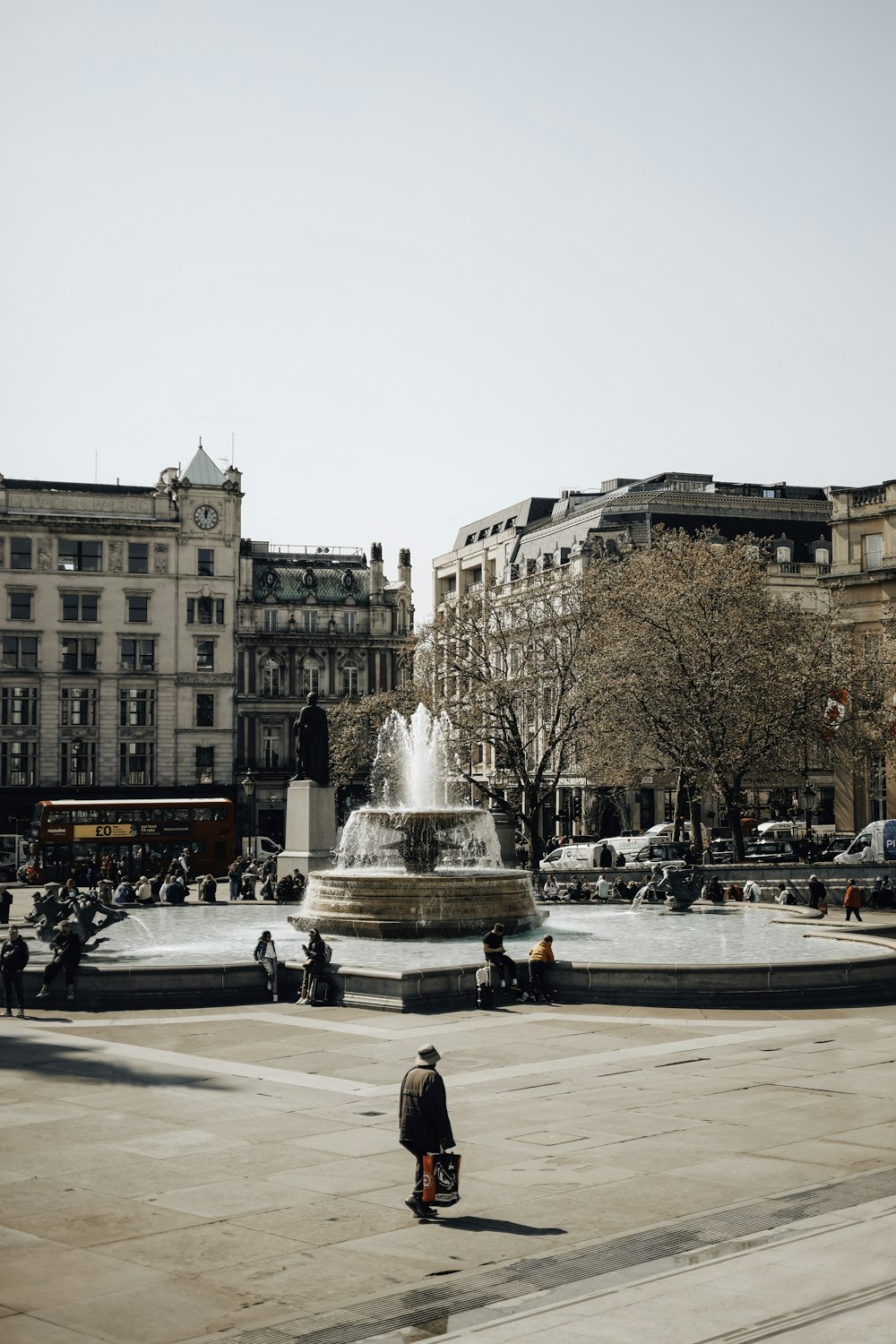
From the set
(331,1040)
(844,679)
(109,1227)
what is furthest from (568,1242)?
(844,679)

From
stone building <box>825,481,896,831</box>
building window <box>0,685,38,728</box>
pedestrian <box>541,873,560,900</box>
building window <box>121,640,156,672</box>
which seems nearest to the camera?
pedestrian <box>541,873,560,900</box>

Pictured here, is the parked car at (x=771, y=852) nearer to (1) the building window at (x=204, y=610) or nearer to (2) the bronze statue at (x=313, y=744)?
(2) the bronze statue at (x=313, y=744)

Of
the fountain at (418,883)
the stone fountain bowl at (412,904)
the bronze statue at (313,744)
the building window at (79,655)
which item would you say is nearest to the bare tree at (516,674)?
the bronze statue at (313,744)

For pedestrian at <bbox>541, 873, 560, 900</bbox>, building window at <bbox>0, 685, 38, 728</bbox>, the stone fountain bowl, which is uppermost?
building window at <bbox>0, 685, 38, 728</bbox>

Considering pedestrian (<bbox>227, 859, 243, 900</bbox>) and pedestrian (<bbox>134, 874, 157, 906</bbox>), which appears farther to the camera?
pedestrian (<bbox>227, 859, 243, 900</bbox>)

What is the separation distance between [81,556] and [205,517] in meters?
7.75

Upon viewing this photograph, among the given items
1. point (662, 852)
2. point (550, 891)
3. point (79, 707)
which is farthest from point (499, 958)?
point (79, 707)

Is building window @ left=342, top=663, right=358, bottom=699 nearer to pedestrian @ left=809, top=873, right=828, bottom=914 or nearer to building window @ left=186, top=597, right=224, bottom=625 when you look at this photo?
building window @ left=186, top=597, right=224, bottom=625

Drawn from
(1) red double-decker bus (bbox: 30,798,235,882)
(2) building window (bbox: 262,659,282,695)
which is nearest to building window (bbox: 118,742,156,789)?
(2) building window (bbox: 262,659,282,695)

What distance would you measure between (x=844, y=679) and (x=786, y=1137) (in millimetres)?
44457

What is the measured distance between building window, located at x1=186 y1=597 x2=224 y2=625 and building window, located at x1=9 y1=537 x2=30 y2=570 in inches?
374

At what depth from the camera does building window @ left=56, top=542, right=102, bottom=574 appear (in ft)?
286

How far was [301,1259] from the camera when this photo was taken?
10789 millimetres

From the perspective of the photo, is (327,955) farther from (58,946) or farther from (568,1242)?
(568,1242)
